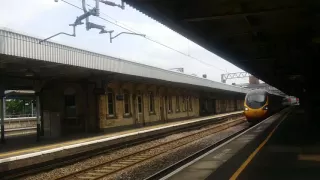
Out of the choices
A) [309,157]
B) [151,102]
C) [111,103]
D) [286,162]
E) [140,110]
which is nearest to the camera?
[286,162]

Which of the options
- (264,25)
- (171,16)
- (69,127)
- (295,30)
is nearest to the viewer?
(171,16)

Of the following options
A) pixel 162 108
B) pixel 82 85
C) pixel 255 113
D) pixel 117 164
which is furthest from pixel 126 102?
pixel 117 164

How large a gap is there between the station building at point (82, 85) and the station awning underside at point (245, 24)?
20.7 ft

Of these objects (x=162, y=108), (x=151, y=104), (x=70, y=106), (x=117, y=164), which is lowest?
(x=117, y=164)

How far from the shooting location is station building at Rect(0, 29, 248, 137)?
16.1 metres

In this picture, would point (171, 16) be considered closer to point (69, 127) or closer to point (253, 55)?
point (253, 55)

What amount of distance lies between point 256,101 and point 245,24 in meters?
18.6

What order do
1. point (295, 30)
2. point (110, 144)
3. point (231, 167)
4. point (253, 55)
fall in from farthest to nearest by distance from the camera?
point (253, 55) → point (110, 144) → point (295, 30) → point (231, 167)

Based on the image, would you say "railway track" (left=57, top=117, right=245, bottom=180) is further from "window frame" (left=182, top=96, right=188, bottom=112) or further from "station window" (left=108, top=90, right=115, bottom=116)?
"window frame" (left=182, top=96, right=188, bottom=112)

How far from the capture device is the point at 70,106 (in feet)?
85.1

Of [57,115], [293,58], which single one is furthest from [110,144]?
[293,58]

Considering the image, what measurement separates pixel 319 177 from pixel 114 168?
6.54 metres

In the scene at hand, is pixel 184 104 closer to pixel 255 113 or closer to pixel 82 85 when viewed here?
pixel 255 113

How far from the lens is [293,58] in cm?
2130
